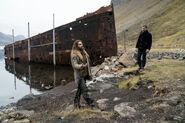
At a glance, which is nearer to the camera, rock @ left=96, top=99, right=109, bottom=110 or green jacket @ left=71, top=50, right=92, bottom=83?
green jacket @ left=71, top=50, right=92, bottom=83

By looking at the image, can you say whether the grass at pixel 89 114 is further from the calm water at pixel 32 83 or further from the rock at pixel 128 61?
the calm water at pixel 32 83

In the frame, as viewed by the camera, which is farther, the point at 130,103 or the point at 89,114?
the point at 130,103

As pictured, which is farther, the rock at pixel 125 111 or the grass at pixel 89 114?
the grass at pixel 89 114

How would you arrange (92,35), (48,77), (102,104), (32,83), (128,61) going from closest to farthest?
(102,104) < (128,61) < (92,35) < (32,83) < (48,77)

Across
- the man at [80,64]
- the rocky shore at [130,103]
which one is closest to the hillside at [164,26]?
the rocky shore at [130,103]

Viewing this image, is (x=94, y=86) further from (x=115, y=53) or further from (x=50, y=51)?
(x=50, y=51)

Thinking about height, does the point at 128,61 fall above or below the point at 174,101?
above

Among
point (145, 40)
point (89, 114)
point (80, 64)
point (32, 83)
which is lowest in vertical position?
point (32, 83)

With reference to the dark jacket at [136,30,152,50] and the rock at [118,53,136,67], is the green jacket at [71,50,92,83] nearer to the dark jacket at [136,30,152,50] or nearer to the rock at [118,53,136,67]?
the dark jacket at [136,30,152,50]

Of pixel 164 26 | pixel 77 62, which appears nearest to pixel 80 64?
pixel 77 62

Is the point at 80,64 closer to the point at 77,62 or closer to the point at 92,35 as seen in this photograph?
the point at 77,62

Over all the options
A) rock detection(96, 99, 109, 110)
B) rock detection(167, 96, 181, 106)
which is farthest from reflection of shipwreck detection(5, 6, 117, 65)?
rock detection(167, 96, 181, 106)

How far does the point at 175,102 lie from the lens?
335 centimetres

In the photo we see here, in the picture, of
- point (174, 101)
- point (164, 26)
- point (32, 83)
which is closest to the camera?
point (174, 101)
